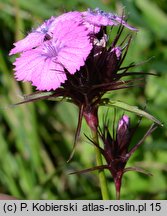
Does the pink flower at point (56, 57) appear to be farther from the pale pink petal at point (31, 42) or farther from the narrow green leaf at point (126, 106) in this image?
the narrow green leaf at point (126, 106)

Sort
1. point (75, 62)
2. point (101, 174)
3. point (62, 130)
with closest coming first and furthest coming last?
1. point (75, 62)
2. point (101, 174)
3. point (62, 130)

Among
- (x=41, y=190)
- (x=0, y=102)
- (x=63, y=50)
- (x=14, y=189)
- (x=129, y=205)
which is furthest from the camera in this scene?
(x=0, y=102)

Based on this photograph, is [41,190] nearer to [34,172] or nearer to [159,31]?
[34,172]

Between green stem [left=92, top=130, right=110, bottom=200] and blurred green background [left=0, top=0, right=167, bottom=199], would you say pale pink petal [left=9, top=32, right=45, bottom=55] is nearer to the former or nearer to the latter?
green stem [left=92, top=130, right=110, bottom=200]

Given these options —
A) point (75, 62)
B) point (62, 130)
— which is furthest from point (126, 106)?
point (62, 130)

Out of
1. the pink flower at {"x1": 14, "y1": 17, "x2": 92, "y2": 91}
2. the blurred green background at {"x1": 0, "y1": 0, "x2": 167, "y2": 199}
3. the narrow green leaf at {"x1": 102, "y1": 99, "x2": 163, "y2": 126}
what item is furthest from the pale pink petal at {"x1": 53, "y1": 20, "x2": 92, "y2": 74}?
the blurred green background at {"x1": 0, "y1": 0, "x2": 167, "y2": 199}

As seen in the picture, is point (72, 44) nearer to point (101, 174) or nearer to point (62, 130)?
point (101, 174)

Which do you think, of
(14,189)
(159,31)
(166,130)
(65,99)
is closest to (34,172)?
(14,189)
